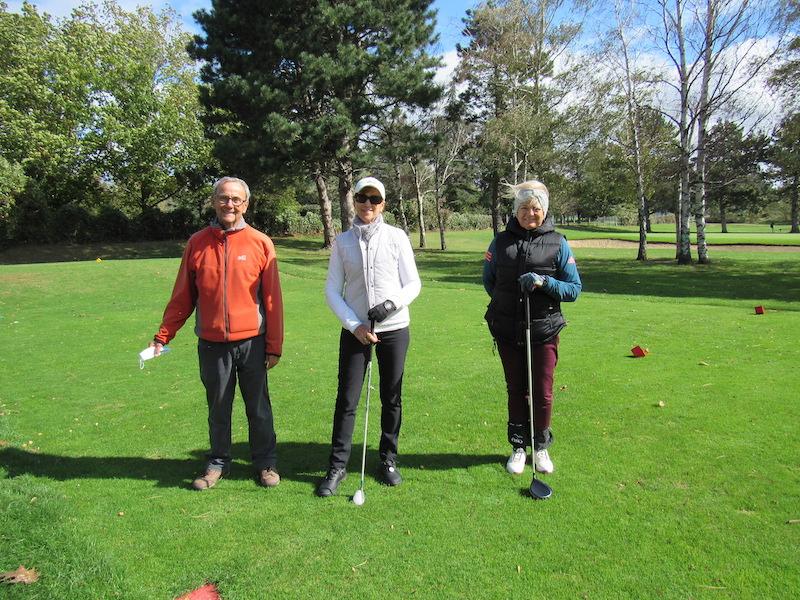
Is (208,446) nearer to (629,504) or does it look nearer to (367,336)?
(367,336)

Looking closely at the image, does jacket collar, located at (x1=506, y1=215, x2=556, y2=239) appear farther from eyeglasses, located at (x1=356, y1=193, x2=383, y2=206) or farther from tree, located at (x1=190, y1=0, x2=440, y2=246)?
tree, located at (x1=190, y1=0, x2=440, y2=246)

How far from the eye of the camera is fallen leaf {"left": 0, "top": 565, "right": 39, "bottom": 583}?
9.53ft

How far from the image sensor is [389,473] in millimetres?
4090

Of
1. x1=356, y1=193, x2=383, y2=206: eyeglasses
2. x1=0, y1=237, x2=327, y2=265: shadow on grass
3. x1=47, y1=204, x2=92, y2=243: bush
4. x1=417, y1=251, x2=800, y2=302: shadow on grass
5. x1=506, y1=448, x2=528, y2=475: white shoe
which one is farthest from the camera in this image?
x1=47, y1=204, x2=92, y2=243: bush

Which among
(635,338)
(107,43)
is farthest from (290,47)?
(635,338)

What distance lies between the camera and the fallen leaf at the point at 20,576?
9.53 ft

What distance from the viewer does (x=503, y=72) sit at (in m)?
32.5

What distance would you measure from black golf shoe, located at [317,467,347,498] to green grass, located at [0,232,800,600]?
95mm

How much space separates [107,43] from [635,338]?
37.7 meters

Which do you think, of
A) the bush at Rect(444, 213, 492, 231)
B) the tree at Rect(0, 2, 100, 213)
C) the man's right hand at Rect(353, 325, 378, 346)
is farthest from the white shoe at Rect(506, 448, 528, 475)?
the bush at Rect(444, 213, 492, 231)

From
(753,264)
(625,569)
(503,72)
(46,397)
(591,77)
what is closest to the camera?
(625,569)

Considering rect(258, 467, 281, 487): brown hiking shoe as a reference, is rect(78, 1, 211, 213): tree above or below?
above

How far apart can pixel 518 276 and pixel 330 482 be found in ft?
6.61

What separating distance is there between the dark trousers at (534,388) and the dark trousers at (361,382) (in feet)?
2.66
